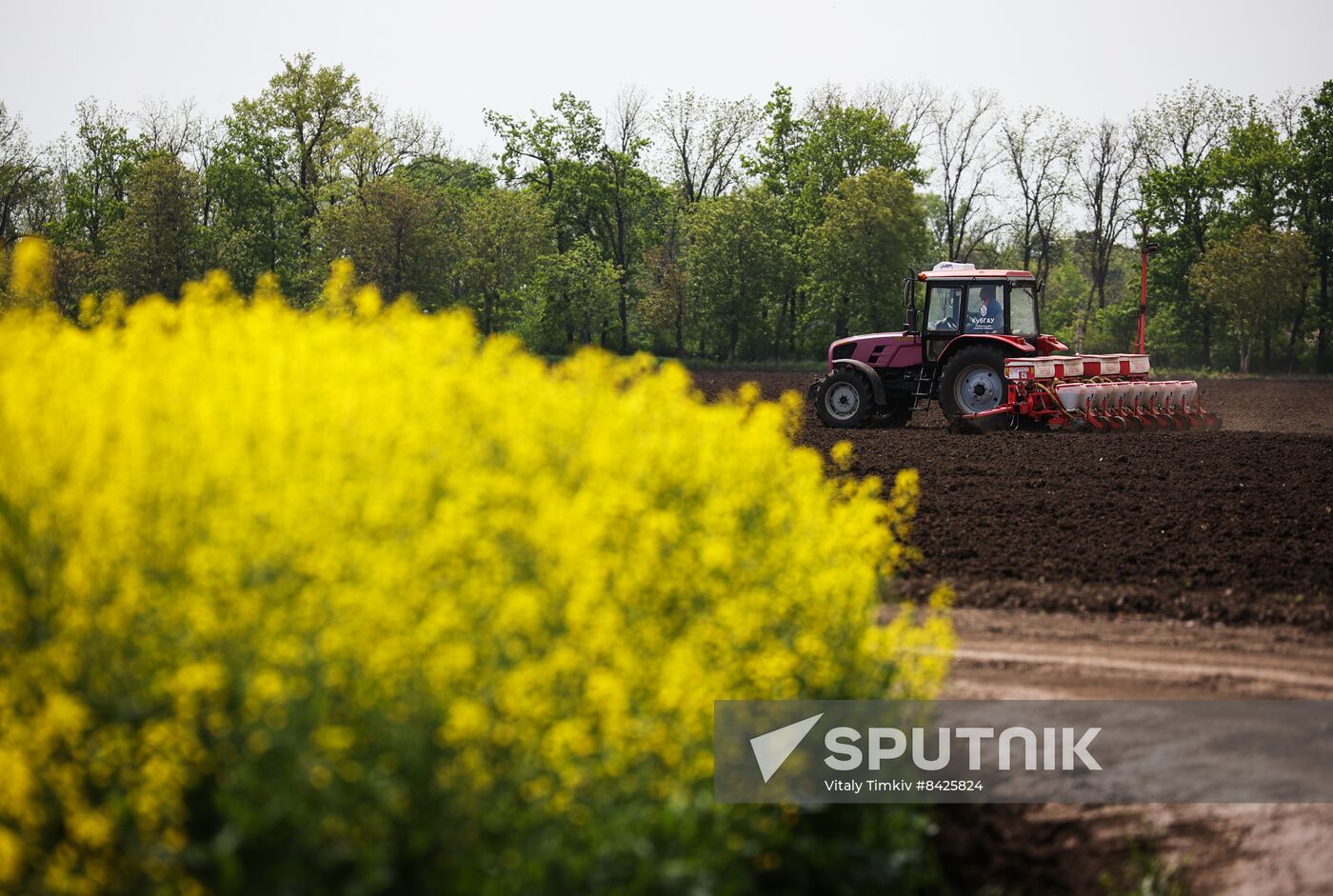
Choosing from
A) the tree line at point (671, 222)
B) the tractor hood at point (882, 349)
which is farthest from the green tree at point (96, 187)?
the tractor hood at point (882, 349)

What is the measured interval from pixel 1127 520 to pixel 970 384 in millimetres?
8811

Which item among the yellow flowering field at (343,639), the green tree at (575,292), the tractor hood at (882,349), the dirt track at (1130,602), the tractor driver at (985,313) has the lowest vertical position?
the dirt track at (1130,602)

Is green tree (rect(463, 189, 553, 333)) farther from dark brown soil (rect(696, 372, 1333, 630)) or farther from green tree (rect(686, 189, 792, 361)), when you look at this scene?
dark brown soil (rect(696, 372, 1333, 630))

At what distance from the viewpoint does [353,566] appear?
3779mm

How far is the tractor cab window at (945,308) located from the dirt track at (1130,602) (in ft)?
12.5

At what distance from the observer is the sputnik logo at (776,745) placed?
4.69m

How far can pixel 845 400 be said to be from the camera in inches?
894

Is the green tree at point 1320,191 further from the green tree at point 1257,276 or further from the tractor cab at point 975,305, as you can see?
the tractor cab at point 975,305

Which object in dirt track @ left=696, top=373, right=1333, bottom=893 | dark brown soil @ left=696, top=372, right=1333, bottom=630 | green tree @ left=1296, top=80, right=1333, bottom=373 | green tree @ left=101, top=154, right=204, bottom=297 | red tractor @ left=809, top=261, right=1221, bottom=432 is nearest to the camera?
dirt track @ left=696, top=373, right=1333, bottom=893

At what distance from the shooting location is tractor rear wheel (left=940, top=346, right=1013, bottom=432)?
20.9m

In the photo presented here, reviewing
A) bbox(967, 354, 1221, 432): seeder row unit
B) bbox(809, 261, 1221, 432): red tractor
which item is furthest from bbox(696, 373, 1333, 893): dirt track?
bbox(809, 261, 1221, 432): red tractor

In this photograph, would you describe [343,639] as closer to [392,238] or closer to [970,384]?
[970,384]


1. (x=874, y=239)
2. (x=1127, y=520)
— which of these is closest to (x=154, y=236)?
(x=874, y=239)

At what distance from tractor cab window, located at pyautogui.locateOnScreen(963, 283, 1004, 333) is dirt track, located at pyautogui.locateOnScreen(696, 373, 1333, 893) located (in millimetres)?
3681
